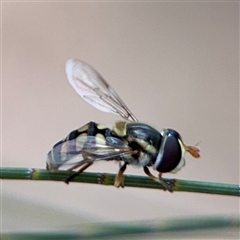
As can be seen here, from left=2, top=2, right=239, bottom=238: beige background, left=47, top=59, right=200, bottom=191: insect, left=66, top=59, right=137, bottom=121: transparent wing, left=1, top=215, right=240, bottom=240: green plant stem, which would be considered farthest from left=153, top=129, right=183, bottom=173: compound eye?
left=2, top=2, right=239, bottom=238: beige background

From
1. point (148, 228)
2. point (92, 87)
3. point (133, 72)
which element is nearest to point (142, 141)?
point (92, 87)

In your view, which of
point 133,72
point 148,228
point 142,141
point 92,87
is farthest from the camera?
point 133,72

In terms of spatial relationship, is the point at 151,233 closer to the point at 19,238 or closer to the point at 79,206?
the point at 19,238

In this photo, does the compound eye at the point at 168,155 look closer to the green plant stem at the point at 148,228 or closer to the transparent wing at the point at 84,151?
the transparent wing at the point at 84,151

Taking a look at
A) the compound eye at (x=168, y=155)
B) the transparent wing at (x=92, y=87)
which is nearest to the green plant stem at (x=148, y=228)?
the compound eye at (x=168, y=155)

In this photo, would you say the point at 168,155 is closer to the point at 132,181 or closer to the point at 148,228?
the point at 132,181

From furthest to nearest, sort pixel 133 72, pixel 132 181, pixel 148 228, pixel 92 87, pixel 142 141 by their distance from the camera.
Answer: pixel 133 72 → pixel 92 87 → pixel 142 141 → pixel 132 181 → pixel 148 228

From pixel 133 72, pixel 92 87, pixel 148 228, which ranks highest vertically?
pixel 133 72

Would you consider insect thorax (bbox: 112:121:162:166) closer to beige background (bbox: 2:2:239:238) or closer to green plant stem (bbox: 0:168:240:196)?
green plant stem (bbox: 0:168:240:196)

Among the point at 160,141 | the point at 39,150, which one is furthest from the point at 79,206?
the point at 160,141
